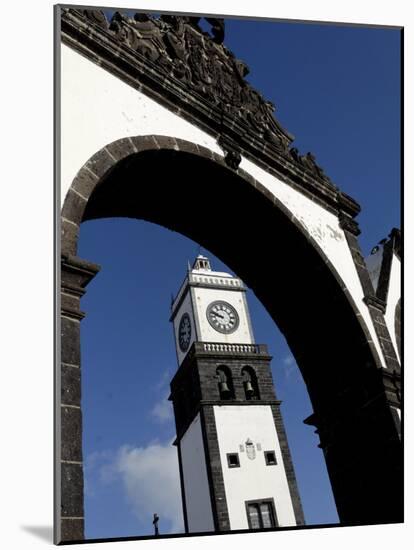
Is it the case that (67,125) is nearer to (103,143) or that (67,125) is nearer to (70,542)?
(103,143)

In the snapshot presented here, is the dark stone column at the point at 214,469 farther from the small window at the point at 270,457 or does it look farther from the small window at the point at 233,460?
the small window at the point at 270,457

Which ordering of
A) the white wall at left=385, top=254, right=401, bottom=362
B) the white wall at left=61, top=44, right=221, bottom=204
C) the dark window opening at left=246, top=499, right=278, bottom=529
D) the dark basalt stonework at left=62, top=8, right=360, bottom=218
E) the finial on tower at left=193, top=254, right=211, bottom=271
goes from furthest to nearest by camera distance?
the finial on tower at left=193, top=254, right=211, bottom=271 → the dark window opening at left=246, top=499, right=278, bottom=529 → the white wall at left=385, top=254, right=401, bottom=362 → the dark basalt stonework at left=62, top=8, right=360, bottom=218 → the white wall at left=61, top=44, right=221, bottom=204

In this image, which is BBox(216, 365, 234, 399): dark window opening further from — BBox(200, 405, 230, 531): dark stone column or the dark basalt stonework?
the dark basalt stonework

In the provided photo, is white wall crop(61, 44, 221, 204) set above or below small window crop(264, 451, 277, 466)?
below

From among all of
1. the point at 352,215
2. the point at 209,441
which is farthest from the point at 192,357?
Result: the point at 352,215

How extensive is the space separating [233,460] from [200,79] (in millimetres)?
22356

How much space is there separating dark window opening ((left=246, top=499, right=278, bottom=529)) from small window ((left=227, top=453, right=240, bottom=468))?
1543mm

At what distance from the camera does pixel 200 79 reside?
650cm

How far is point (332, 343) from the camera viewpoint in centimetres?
660

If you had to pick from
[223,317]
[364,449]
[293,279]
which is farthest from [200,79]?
[223,317]

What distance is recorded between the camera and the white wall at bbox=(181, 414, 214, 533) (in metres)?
26.2

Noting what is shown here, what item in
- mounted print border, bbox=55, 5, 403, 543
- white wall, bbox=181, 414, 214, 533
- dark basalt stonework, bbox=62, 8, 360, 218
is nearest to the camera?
mounted print border, bbox=55, 5, 403, 543

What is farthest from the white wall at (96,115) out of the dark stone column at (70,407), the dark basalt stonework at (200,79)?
the dark stone column at (70,407)

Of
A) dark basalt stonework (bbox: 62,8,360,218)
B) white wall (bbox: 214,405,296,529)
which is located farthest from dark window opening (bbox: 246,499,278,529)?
dark basalt stonework (bbox: 62,8,360,218)
